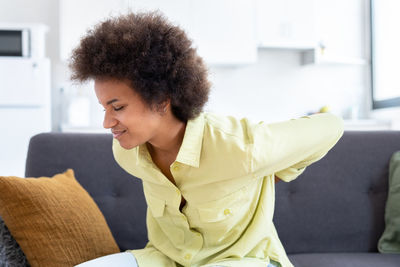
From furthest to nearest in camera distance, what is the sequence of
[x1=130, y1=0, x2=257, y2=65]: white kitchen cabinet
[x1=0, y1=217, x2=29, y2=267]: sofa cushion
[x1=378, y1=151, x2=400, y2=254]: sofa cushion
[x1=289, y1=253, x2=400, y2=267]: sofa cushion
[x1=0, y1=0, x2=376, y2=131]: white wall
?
[x1=0, y1=0, x2=376, y2=131]: white wall < [x1=130, y1=0, x2=257, y2=65]: white kitchen cabinet < [x1=378, y1=151, x2=400, y2=254]: sofa cushion < [x1=289, y1=253, x2=400, y2=267]: sofa cushion < [x1=0, y1=217, x2=29, y2=267]: sofa cushion

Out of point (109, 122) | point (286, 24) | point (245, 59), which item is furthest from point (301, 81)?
point (109, 122)

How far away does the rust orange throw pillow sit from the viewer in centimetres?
133

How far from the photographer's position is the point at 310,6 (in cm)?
461

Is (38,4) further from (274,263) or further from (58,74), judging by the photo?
(274,263)

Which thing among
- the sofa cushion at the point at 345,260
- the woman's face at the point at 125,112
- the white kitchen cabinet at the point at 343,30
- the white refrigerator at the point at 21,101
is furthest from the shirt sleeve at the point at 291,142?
the white kitchen cabinet at the point at 343,30

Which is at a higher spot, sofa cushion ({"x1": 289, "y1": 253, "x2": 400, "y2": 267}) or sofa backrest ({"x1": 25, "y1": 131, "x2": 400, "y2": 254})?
sofa backrest ({"x1": 25, "y1": 131, "x2": 400, "y2": 254})

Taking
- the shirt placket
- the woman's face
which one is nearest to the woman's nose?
the woman's face

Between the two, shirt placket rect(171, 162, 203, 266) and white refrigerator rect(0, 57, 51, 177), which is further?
white refrigerator rect(0, 57, 51, 177)

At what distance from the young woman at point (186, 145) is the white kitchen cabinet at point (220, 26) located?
10.2ft

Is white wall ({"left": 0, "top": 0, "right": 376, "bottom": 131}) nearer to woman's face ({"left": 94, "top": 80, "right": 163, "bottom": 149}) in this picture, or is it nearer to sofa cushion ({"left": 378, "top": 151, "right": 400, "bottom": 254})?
sofa cushion ({"left": 378, "top": 151, "right": 400, "bottom": 254})

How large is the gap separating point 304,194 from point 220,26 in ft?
9.04

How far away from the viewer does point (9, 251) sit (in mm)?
1303

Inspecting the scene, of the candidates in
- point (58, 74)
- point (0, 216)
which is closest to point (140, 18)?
→ point (0, 216)

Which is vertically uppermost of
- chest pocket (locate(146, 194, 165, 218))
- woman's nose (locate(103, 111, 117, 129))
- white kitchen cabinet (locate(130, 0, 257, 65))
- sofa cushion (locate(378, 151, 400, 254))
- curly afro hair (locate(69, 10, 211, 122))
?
white kitchen cabinet (locate(130, 0, 257, 65))
